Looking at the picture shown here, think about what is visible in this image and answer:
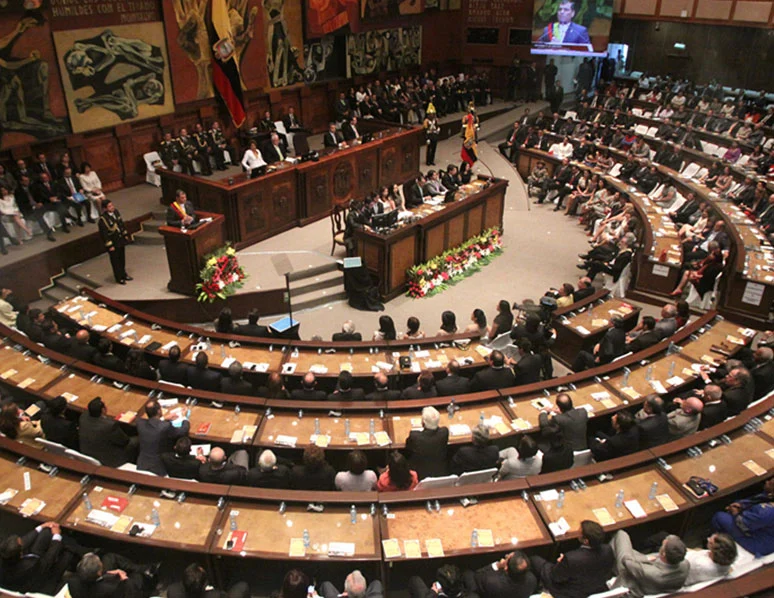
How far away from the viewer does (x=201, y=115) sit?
16625mm

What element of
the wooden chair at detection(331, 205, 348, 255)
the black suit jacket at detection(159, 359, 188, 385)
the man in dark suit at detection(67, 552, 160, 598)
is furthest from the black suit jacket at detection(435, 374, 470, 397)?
A: the wooden chair at detection(331, 205, 348, 255)

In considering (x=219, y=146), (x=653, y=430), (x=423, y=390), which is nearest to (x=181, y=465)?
(x=423, y=390)

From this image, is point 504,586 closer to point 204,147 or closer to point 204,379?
point 204,379

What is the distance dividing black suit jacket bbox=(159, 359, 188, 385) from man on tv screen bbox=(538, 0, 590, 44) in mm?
20693

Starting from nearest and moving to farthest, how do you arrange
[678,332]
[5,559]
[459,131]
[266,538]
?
[5,559] → [266,538] → [678,332] → [459,131]

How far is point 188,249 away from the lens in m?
10.6

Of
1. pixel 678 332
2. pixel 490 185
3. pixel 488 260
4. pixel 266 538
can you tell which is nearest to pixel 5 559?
pixel 266 538

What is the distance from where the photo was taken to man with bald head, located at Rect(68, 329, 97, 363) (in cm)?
834

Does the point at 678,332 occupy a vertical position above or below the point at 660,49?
below

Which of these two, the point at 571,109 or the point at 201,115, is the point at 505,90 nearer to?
the point at 571,109

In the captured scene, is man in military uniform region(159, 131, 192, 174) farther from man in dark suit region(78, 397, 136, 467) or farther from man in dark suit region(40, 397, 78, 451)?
man in dark suit region(78, 397, 136, 467)

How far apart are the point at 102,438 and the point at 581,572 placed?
4840 mm

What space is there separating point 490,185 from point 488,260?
1.75 metres

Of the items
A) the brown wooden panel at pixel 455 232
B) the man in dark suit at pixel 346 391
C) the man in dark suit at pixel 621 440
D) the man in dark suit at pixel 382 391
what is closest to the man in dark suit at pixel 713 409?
the man in dark suit at pixel 621 440
